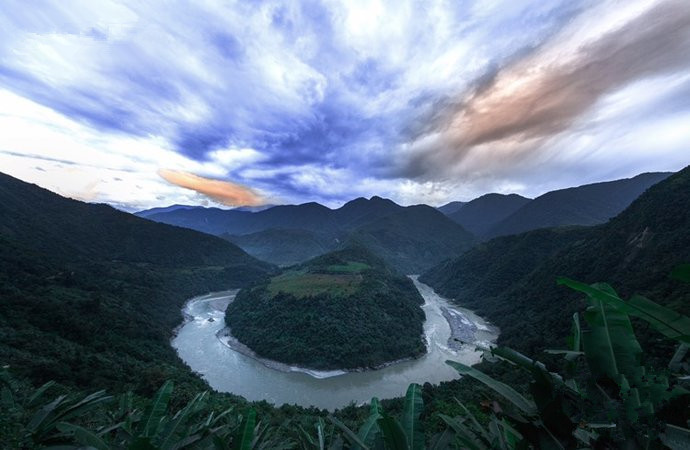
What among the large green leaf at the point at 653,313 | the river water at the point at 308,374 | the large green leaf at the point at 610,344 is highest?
the large green leaf at the point at 653,313

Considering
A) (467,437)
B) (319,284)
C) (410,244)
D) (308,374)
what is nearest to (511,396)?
(467,437)

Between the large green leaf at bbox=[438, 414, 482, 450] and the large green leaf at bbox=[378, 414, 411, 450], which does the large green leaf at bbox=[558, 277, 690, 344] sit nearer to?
the large green leaf at bbox=[438, 414, 482, 450]

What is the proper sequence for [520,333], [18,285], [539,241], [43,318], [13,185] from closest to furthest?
[43,318] < [18,285] < [520,333] < [539,241] < [13,185]

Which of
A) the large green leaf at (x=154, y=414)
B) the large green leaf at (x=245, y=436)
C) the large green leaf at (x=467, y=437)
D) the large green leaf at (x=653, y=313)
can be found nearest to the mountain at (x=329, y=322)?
the large green leaf at (x=154, y=414)

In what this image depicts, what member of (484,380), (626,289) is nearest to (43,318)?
(484,380)

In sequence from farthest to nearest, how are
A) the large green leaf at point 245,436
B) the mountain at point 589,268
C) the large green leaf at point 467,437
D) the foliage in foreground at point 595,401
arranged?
the mountain at point 589,268
the large green leaf at point 245,436
the large green leaf at point 467,437
the foliage in foreground at point 595,401

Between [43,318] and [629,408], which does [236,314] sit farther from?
[629,408]

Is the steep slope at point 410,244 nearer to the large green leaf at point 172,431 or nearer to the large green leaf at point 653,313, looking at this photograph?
the large green leaf at point 172,431

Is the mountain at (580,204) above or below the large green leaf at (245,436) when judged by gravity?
above
